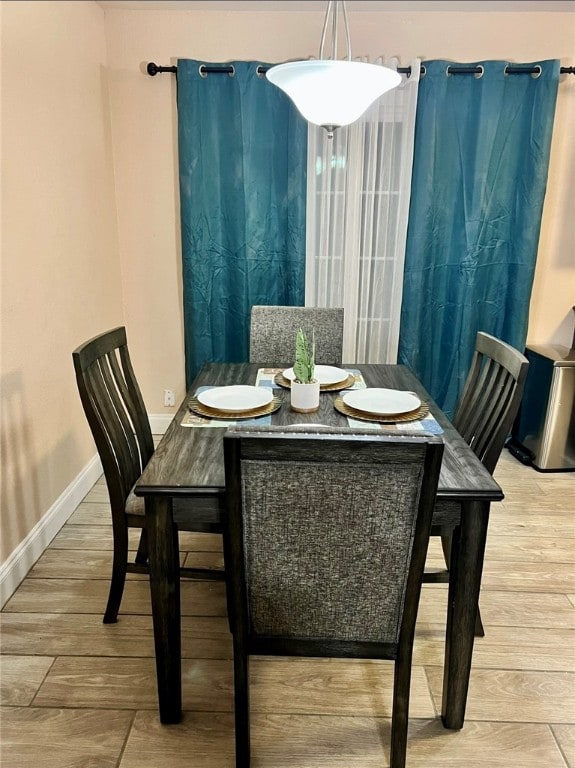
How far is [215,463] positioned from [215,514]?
0.46ft

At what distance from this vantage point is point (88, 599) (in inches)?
79.4

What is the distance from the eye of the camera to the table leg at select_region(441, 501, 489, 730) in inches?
54.1

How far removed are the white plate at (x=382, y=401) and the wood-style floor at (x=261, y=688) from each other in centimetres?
75

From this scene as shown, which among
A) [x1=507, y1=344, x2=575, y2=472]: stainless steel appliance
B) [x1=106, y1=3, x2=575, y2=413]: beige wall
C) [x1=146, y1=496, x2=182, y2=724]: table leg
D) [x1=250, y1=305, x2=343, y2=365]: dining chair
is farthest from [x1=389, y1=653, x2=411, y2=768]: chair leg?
[x1=106, y1=3, x2=575, y2=413]: beige wall

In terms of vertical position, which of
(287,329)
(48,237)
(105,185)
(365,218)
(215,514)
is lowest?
(215,514)

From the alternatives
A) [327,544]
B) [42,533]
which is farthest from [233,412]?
[42,533]

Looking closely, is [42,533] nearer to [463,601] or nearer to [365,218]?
[463,601]

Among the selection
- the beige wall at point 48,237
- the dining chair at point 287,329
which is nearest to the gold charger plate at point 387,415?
the dining chair at point 287,329

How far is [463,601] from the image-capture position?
142cm

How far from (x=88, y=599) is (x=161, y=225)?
6.79 ft

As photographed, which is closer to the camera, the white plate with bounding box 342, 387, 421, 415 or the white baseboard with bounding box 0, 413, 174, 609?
the white plate with bounding box 342, 387, 421, 415

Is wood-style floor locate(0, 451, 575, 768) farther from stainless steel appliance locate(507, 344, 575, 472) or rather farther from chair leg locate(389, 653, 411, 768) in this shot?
stainless steel appliance locate(507, 344, 575, 472)

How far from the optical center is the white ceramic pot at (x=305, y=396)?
1.82 m

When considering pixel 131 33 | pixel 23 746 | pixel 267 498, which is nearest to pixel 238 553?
pixel 267 498
